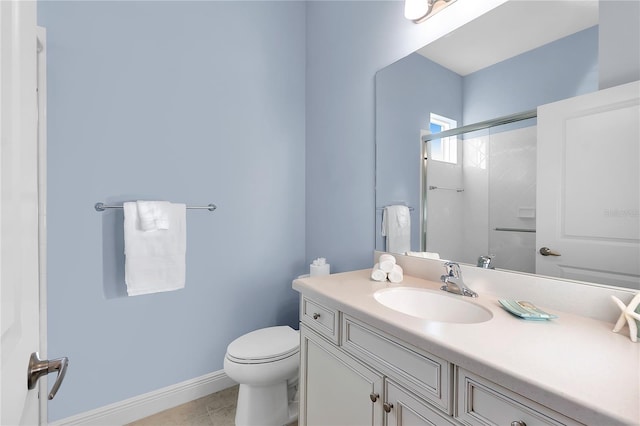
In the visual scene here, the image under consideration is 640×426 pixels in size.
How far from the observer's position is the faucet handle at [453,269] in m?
1.19

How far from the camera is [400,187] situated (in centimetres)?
158

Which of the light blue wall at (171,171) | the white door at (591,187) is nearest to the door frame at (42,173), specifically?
the light blue wall at (171,171)

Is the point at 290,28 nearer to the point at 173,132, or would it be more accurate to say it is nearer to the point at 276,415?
the point at 173,132

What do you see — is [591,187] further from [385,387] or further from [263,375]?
[263,375]

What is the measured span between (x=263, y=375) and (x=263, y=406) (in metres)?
0.23

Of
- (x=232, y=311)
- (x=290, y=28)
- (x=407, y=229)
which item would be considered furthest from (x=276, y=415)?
(x=290, y=28)

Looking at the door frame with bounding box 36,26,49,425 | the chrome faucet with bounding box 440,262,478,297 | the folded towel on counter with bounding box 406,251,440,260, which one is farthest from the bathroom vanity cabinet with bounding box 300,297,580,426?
the door frame with bounding box 36,26,49,425

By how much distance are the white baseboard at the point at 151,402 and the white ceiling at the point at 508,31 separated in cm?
222

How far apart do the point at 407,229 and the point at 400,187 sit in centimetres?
23

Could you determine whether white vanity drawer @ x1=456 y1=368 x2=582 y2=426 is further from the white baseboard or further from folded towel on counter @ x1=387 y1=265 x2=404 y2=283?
the white baseboard

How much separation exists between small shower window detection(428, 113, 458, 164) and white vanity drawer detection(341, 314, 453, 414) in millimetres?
845

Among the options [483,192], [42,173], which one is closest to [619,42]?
[483,192]

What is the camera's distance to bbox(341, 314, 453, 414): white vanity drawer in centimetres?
74

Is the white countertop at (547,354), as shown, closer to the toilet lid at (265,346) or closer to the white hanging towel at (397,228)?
the white hanging towel at (397,228)
